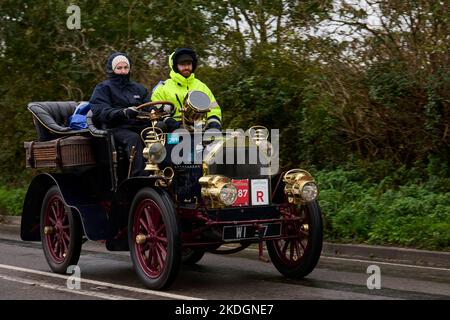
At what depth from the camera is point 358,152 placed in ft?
44.2

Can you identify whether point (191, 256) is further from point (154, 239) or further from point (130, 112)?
point (130, 112)

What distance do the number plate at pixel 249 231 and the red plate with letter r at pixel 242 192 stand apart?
0.74 ft

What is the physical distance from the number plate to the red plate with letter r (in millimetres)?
224

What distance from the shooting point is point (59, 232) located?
9102 mm

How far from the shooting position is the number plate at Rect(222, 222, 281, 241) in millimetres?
7559

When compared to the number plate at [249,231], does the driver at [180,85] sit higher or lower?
higher

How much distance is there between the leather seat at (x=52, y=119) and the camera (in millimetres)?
8938

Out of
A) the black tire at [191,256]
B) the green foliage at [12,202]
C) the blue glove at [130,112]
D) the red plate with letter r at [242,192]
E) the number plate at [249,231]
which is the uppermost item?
the blue glove at [130,112]

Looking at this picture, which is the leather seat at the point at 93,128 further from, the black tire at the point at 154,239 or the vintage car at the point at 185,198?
the black tire at the point at 154,239

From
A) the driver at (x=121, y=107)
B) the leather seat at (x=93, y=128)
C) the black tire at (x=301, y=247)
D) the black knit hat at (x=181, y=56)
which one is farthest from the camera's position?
the black knit hat at (x=181, y=56)

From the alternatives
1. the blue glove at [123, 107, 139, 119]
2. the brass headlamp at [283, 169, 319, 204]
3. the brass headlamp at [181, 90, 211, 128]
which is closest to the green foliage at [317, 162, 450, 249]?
the brass headlamp at [283, 169, 319, 204]

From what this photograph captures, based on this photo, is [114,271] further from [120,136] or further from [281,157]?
[281,157]

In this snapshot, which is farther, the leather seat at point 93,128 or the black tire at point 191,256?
the black tire at point 191,256

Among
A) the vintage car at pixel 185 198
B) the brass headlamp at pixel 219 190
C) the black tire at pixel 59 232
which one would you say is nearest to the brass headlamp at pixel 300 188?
the vintage car at pixel 185 198
